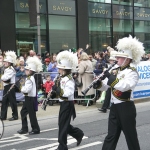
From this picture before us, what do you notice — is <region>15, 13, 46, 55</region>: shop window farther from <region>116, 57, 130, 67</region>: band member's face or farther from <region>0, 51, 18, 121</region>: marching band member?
<region>116, 57, 130, 67</region>: band member's face

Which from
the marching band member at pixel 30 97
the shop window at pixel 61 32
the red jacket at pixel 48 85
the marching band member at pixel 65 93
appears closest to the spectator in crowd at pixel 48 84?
the red jacket at pixel 48 85

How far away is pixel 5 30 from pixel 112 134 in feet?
40.4

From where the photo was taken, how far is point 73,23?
61.5ft

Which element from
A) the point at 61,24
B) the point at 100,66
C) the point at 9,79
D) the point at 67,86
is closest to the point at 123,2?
the point at 61,24

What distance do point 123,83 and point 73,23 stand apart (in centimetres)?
1509

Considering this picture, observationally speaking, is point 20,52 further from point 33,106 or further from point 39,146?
point 39,146

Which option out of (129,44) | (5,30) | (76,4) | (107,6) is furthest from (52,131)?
(107,6)

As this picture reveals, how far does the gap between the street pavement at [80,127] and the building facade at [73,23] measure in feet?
25.2

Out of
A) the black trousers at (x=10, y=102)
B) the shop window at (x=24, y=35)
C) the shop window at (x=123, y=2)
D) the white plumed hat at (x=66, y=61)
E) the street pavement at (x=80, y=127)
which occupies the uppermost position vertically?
the shop window at (x=123, y=2)

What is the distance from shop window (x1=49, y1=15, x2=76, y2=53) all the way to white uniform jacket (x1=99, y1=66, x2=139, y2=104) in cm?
1352

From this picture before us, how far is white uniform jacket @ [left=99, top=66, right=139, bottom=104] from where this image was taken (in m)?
4.10

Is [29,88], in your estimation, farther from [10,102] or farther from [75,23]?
[75,23]

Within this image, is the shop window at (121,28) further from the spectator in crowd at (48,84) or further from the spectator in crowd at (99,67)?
the spectator in crowd at (48,84)

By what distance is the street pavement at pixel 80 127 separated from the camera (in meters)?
5.85
